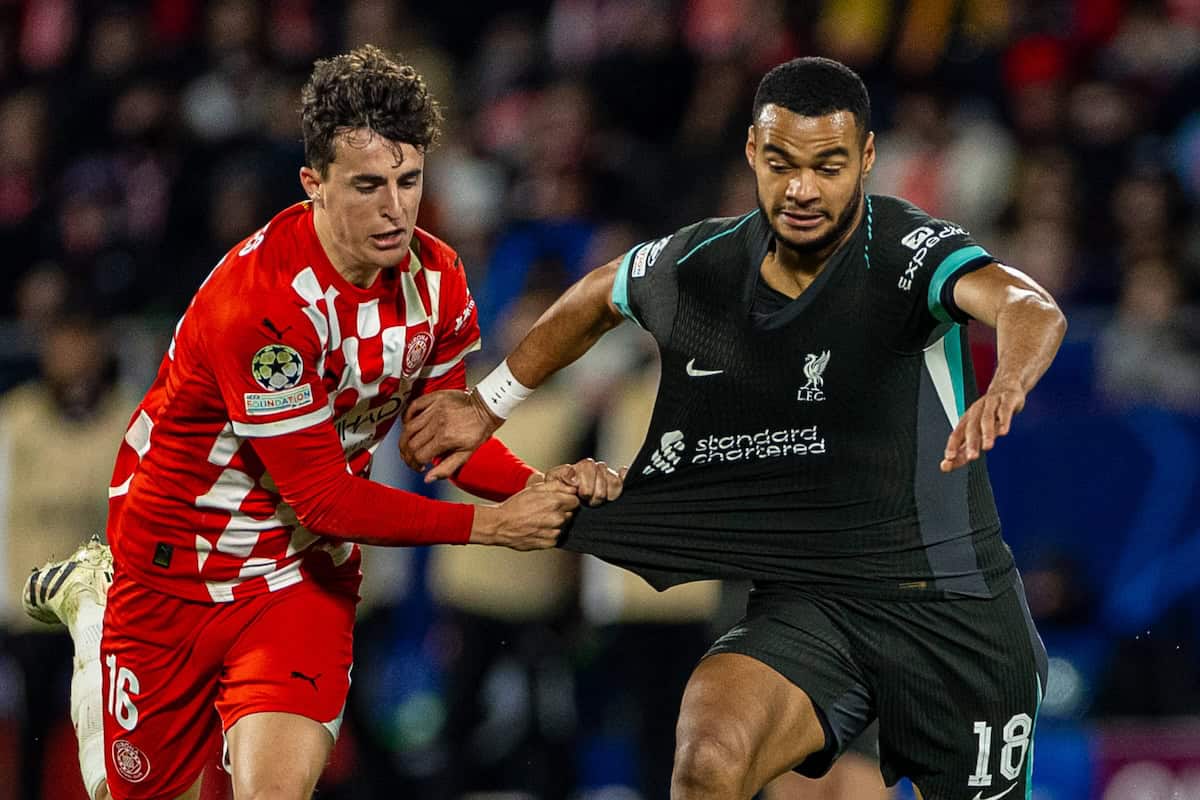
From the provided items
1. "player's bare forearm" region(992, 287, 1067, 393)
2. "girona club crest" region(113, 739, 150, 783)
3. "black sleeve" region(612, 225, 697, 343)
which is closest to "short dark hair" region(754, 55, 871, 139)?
"black sleeve" region(612, 225, 697, 343)

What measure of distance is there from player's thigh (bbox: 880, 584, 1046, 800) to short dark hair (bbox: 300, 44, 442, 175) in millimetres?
1848

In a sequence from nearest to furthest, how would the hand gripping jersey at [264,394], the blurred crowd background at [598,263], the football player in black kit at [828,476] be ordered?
the football player in black kit at [828,476] < the hand gripping jersey at [264,394] < the blurred crowd background at [598,263]

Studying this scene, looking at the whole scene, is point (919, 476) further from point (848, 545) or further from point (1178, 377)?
point (1178, 377)

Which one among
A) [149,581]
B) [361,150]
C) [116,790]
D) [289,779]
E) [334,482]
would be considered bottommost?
[116,790]

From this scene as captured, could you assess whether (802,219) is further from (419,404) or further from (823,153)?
(419,404)

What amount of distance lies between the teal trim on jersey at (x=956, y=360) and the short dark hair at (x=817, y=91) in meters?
0.59

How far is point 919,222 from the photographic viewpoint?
4957 millimetres

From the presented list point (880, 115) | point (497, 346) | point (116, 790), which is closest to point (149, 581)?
point (116, 790)

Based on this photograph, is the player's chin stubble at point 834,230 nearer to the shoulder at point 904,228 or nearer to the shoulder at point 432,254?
the shoulder at point 904,228

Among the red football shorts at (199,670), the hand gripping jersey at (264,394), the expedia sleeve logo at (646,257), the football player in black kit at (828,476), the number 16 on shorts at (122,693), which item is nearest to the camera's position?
the football player in black kit at (828,476)

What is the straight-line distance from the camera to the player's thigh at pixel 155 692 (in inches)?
210

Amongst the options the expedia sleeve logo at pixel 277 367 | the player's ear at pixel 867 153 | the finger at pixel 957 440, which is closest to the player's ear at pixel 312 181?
the expedia sleeve logo at pixel 277 367

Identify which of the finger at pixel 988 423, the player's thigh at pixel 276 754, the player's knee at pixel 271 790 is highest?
the finger at pixel 988 423

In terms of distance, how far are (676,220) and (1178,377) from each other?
287cm
